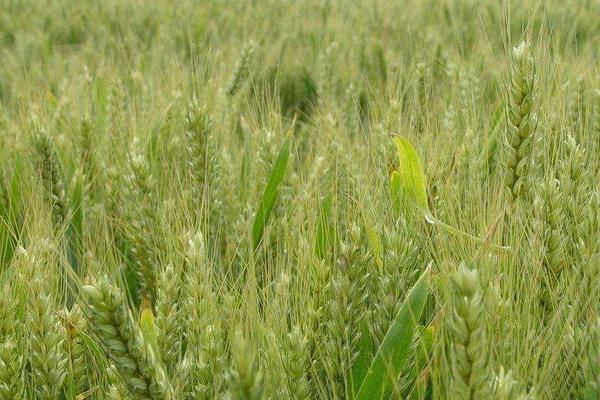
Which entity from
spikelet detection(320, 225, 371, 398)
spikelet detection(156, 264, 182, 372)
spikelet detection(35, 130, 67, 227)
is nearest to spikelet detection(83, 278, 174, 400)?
spikelet detection(156, 264, 182, 372)

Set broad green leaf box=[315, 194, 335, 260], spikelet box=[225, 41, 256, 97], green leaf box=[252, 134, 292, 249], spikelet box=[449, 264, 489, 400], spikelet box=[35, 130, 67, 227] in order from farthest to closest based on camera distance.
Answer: spikelet box=[225, 41, 256, 97], spikelet box=[35, 130, 67, 227], green leaf box=[252, 134, 292, 249], broad green leaf box=[315, 194, 335, 260], spikelet box=[449, 264, 489, 400]

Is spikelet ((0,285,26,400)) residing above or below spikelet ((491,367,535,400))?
below

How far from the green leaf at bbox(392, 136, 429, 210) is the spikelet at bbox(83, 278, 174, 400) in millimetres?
540

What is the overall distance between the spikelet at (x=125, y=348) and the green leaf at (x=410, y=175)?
54 cm

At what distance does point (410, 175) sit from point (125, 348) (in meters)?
0.61

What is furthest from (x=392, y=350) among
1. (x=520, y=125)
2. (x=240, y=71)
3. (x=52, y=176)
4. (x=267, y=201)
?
(x=240, y=71)

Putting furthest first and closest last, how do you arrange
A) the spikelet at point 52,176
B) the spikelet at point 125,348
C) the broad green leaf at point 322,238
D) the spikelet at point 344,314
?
the spikelet at point 52,176 → the broad green leaf at point 322,238 → the spikelet at point 344,314 → the spikelet at point 125,348

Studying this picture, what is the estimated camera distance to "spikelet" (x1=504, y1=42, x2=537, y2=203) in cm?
125

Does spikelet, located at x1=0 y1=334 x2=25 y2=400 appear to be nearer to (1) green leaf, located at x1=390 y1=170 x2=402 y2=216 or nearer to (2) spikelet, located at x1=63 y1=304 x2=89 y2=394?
(2) spikelet, located at x1=63 y1=304 x2=89 y2=394

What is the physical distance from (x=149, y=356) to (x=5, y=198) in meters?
0.99

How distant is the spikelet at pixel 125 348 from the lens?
0.92 m

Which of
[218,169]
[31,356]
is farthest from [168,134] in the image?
[31,356]

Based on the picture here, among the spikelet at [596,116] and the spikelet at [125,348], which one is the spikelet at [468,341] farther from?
the spikelet at [596,116]

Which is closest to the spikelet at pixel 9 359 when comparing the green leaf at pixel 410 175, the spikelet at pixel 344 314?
the spikelet at pixel 344 314
